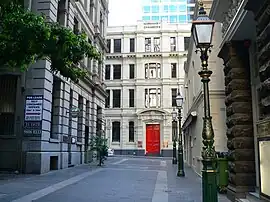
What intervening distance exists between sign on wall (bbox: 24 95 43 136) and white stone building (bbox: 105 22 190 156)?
34.6 meters

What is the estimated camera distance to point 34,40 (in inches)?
356

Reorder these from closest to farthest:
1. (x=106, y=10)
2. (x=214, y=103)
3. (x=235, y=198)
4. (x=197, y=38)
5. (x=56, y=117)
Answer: (x=197, y=38) → (x=235, y=198) → (x=214, y=103) → (x=56, y=117) → (x=106, y=10)

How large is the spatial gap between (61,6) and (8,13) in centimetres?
1378

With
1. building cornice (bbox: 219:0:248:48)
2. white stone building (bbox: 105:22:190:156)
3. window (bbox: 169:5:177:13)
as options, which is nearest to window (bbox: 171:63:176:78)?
white stone building (bbox: 105:22:190:156)

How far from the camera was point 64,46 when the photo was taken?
928 centimetres

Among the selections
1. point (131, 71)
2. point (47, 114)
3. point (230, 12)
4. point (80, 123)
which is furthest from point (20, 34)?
point (131, 71)

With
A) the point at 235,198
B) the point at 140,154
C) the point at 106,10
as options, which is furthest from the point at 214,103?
the point at 140,154

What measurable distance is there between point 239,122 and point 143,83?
43.7 meters

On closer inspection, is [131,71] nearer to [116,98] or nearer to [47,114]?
[116,98]

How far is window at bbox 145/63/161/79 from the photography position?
5422cm

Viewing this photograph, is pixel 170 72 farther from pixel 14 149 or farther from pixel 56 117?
pixel 14 149

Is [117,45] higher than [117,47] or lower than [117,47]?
higher

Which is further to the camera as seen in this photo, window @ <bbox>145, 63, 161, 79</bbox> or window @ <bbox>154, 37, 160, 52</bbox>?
window @ <bbox>154, 37, 160, 52</bbox>

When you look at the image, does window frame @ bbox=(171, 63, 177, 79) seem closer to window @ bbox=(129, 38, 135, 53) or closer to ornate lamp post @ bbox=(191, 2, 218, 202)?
window @ bbox=(129, 38, 135, 53)
